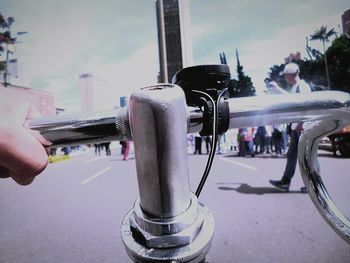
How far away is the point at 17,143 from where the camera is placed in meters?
0.48

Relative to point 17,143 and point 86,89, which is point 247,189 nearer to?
point 17,143

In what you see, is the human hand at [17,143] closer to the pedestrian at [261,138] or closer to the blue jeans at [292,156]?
the blue jeans at [292,156]

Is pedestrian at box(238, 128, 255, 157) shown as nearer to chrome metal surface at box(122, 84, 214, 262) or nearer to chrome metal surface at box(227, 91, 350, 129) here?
chrome metal surface at box(227, 91, 350, 129)

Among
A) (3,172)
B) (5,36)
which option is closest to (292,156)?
(3,172)

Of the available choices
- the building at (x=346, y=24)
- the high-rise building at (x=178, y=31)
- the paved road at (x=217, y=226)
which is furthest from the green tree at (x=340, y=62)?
the high-rise building at (x=178, y=31)

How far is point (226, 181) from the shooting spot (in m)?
5.38

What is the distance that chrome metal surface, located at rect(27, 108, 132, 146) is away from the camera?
0.61 meters

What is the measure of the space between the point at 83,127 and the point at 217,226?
102 inches

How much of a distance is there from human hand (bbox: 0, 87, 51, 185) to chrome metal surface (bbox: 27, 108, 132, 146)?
82mm

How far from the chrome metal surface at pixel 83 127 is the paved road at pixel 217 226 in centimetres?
189

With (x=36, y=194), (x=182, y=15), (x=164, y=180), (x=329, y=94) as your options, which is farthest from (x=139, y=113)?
(x=36, y=194)

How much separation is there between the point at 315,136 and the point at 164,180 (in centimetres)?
58

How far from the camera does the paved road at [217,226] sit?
2.27 meters

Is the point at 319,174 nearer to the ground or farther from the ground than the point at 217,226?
farther from the ground
